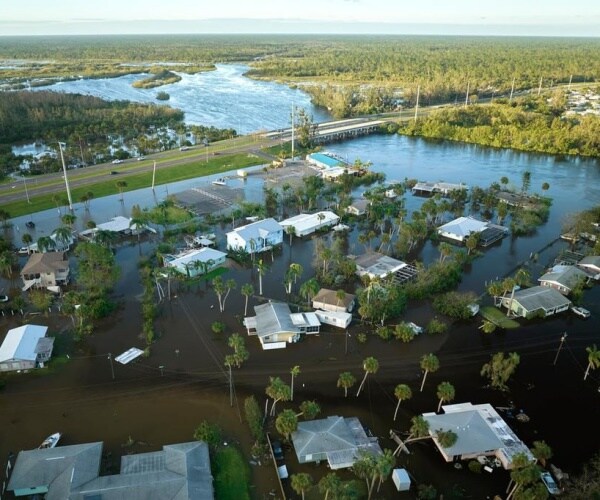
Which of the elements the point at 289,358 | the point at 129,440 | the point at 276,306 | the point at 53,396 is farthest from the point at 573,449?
the point at 53,396

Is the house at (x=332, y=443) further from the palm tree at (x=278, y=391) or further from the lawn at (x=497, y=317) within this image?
the lawn at (x=497, y=317)

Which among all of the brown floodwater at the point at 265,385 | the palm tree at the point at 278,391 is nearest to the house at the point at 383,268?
the brown floodwater at the point at 265,385

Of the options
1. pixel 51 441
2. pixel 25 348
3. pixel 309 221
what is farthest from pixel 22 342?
pixel 309 221

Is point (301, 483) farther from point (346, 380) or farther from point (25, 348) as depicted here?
point (25, 348)

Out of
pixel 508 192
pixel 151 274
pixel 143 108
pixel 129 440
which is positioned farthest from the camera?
pixel 143 108

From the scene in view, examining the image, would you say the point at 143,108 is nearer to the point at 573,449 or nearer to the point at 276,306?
the point at 276,306

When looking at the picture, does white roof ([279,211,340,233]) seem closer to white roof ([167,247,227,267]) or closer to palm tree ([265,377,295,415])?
white roof ([167,247,227,267])
